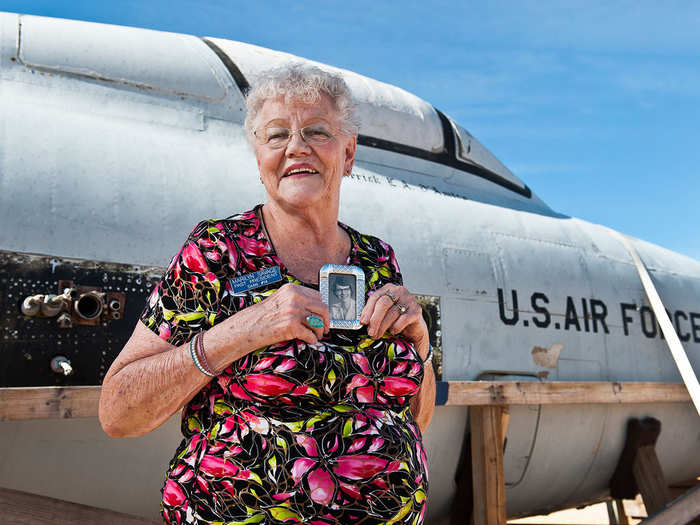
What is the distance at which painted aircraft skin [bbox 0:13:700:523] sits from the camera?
2734 mm

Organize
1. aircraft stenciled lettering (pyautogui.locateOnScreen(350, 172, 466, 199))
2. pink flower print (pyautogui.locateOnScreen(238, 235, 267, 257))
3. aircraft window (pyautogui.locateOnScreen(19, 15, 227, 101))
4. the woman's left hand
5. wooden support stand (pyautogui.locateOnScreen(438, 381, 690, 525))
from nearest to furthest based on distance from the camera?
the woman's left hand
pink flower print (pyautogui.locateOnScreen(238, 235, 267, 257))
aircraft window (pyautogui.locateOnScreen(19, 15, 227, 101))
wooden support stand (pyautogui.locateOnScreen(438, 381, 690, 525))
aircraft stenciled lettering (pyautogui.locateOnScreen(350, 172, 466, 199))

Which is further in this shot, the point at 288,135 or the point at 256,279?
the point at 288,135

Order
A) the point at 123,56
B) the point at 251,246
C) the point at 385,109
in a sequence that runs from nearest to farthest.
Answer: the point at 251,246 < the point at 123,56 < the point at 385,109

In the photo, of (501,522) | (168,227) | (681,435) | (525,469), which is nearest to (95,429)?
(168,227)

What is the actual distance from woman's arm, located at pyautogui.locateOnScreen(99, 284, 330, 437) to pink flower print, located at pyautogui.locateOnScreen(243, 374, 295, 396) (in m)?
0.07

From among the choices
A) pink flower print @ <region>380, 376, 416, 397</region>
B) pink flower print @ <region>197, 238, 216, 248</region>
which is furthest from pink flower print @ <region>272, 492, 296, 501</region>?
pink flower print @ <region>197, 238, 216, 248</region>

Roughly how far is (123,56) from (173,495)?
2.72 metres

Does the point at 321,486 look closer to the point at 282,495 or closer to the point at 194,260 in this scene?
the point at 282,495

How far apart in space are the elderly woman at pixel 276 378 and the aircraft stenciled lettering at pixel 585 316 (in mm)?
2630

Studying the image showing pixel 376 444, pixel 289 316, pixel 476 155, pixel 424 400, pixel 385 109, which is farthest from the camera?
pixel 476 155

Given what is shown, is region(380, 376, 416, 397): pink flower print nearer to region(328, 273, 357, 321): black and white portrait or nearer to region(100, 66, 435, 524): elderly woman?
region(100, 66, 435, 524): elderly woman

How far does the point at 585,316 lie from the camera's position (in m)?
4.46

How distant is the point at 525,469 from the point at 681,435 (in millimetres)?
1655

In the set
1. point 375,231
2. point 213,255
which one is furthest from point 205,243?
point 375,231
